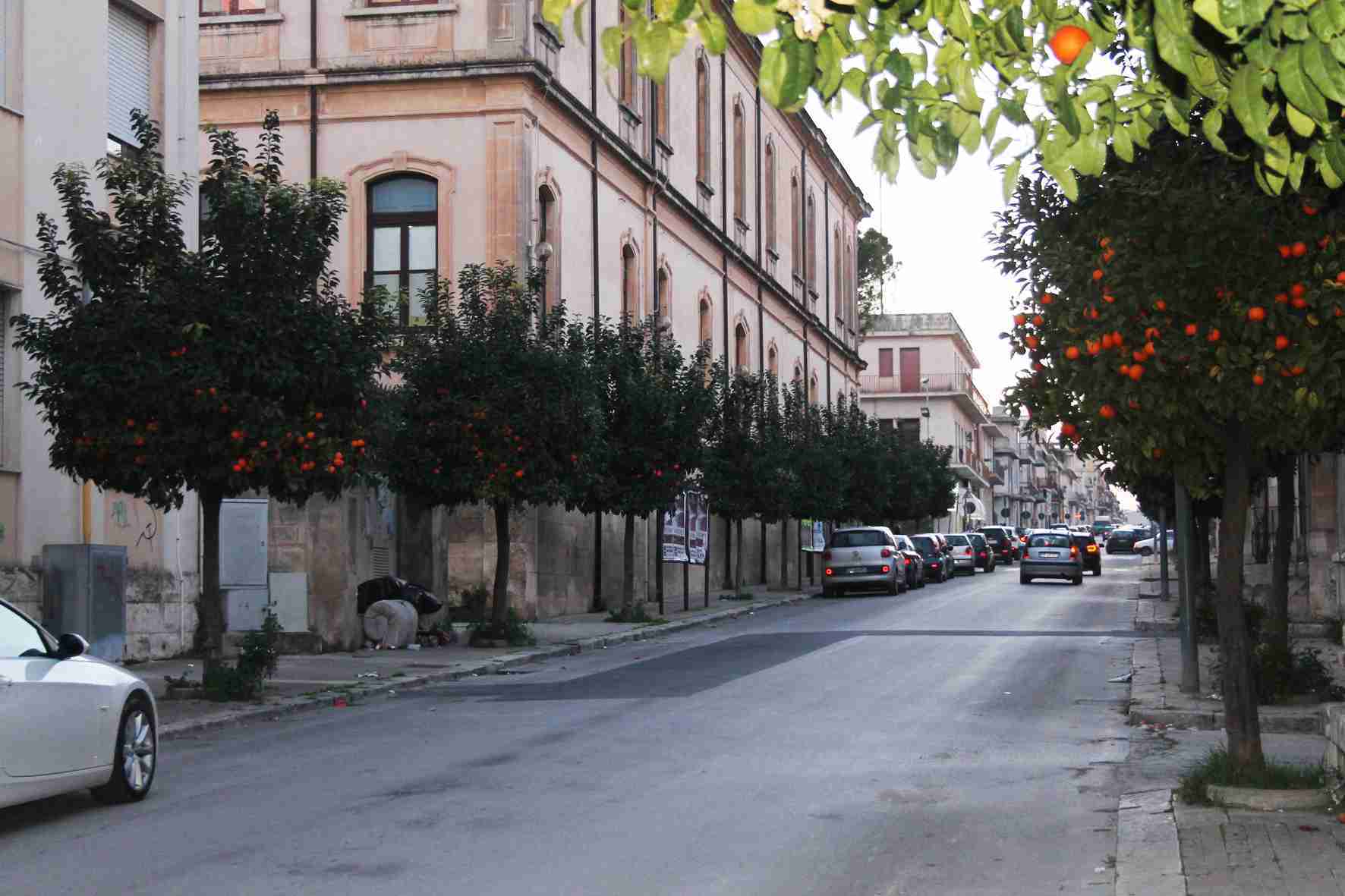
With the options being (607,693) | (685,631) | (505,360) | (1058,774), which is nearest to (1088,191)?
(1058,774)

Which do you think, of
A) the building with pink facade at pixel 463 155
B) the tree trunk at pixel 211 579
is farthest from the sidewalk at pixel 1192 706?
the building with pink facade at pixel 463 155

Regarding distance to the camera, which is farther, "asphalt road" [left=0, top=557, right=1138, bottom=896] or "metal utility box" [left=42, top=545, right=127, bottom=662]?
"metal utility box" [left=42, top=545, right=127, bottom=662]

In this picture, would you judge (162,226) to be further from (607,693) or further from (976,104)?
(976,104)

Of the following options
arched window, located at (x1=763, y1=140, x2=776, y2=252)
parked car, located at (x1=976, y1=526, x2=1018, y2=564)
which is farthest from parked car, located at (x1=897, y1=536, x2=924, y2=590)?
parked car, located at (x1=976, y1=526, x2=1018, y2=564)

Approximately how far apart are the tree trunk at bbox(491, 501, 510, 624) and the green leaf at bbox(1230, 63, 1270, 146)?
69.4 feet

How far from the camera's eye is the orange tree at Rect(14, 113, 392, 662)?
16125 millimetres

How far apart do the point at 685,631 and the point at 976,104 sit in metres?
25.8

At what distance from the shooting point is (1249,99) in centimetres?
438

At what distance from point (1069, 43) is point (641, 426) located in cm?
2625

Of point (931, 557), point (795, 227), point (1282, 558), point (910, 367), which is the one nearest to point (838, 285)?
point (795, 227)

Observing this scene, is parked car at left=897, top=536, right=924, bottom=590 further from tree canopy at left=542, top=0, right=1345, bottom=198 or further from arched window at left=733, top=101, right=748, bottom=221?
tree canopy at left=542, top=0, right=1345, bottom=198

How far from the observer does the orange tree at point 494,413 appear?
80.2ft

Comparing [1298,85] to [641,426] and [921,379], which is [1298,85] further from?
[921,379]

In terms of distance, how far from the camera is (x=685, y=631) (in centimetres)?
3048
